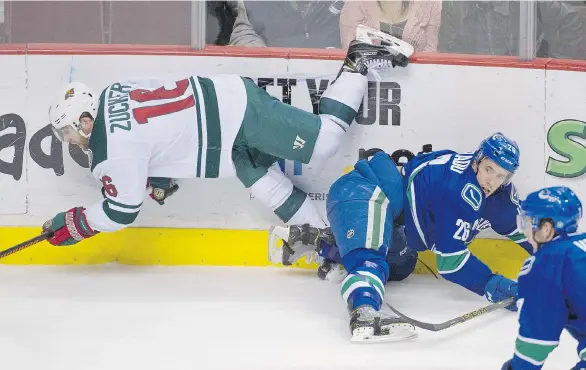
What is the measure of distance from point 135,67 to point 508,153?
1685 millimetres

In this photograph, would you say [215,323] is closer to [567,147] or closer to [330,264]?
[330,264]

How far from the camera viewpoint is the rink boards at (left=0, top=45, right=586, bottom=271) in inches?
150

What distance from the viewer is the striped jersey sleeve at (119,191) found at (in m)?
3.46

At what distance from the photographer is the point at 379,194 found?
3346 mm

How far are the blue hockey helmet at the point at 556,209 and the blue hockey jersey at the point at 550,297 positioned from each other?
35mm

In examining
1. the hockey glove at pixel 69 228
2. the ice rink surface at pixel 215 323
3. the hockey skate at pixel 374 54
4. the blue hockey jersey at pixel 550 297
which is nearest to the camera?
the blue hockey jersey at pixel 550 297

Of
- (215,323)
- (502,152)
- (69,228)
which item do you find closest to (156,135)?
(69,228)

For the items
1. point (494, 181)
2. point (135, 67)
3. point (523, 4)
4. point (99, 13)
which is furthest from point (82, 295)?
point (523, 4)

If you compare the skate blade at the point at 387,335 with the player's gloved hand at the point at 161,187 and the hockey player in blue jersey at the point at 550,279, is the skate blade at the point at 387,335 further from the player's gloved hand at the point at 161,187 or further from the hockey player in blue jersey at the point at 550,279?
the player's gloved hand at the point at 161,187

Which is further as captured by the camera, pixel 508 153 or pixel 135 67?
pixel 135 67

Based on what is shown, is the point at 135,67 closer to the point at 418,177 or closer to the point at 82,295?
the point at 82,295

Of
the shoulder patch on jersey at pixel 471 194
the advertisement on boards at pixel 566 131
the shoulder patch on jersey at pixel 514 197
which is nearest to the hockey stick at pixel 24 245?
the shoulder patch on jersey at pixel 471 194

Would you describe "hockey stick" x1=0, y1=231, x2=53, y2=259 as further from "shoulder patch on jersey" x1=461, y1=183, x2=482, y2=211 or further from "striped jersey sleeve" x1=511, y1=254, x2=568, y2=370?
"striped jersey sleeve" x1=511, y1=254, x2=568, y2=370

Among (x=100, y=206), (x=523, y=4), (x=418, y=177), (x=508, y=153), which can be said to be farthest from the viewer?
(x=523, y=4)
